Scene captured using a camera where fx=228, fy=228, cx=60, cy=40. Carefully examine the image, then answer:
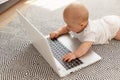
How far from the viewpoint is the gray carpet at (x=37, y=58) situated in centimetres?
113

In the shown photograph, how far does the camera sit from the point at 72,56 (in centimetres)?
116

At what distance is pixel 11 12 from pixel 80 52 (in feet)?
2.74

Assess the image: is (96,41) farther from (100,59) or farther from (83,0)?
(83,0)

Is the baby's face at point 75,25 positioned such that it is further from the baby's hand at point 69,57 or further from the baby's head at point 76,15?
the baby's hand at point 69,57

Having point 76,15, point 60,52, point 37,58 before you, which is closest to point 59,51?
point 60,52

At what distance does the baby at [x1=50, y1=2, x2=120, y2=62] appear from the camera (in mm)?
1151

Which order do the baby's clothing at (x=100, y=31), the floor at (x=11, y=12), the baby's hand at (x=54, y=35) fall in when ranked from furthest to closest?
the floor at (x=11, y=12) → the baby's hand at (x=54, y=35) → the baby's clothing at (x=100, y=31)

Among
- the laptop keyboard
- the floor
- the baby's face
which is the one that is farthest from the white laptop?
the floor

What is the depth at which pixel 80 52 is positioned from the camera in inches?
46.4

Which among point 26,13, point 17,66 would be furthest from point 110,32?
point 26,13

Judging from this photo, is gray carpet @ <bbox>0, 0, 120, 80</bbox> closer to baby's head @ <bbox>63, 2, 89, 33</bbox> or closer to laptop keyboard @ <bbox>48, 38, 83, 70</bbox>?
laptop keyboard @ <bbox>48, 38, 83, 70</bbox>

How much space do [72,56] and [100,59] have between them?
157 millimetres

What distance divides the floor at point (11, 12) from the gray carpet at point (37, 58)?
7cm

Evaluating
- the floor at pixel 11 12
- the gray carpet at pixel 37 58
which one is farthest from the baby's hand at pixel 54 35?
the floor at pixel 11 12
